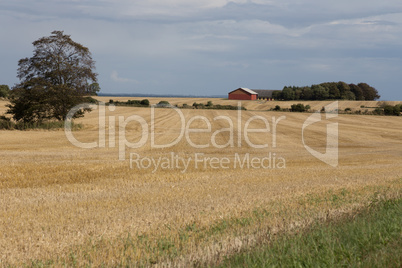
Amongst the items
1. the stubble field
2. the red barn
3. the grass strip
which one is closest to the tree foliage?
the red barn

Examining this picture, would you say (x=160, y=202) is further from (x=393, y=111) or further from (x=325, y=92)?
(x=325, y=92)

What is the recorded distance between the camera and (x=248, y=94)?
458 ft

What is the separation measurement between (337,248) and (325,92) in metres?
116

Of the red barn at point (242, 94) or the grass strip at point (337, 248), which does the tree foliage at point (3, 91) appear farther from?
the grass strip at point (337, 248)

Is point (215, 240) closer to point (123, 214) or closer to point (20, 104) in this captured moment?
point (123, 214)

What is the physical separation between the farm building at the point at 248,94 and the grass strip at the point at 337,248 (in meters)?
133

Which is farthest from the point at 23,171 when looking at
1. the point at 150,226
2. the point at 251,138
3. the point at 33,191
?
the point at 251,138

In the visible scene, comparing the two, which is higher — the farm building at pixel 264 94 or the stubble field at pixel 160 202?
the farm building at pixel 264 94

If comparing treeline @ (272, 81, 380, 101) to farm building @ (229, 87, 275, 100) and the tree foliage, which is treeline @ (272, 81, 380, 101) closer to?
farm building @ (229, 87, 275, 100)

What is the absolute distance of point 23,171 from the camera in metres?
16.7

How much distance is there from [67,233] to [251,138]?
2583cm

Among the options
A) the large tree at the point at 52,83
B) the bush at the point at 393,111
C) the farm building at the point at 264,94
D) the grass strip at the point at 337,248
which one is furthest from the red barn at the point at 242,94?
the grass strip at the point at 337,248

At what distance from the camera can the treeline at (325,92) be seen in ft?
381

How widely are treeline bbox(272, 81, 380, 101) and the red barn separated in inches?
548
